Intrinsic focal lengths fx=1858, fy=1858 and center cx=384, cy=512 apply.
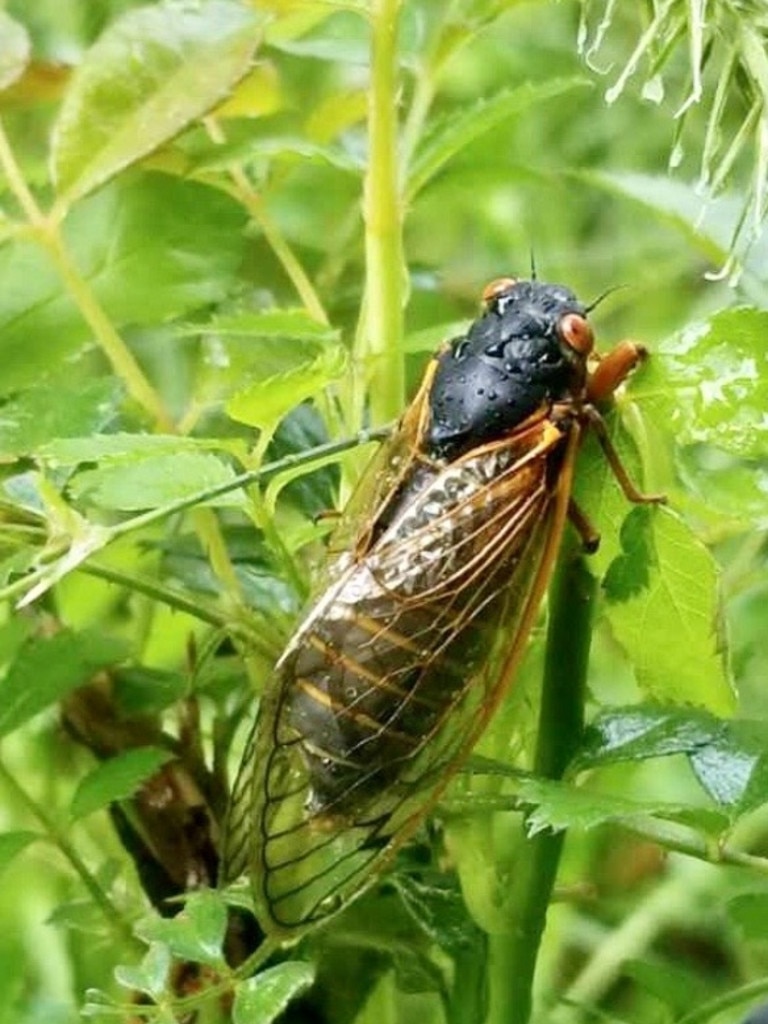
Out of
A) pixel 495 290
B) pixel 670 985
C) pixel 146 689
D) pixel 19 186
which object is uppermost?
pixel 19 186

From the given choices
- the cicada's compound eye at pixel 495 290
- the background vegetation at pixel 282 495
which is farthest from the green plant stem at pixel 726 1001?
the cicada's compound eye at pixel 495 290

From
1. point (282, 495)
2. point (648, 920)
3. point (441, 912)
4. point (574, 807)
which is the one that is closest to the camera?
point (574, 807)

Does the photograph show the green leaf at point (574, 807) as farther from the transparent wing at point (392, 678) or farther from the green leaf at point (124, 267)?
the green leaf at point (124, 267)

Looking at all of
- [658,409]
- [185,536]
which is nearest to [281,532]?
[185,536]

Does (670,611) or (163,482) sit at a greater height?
(163,482)

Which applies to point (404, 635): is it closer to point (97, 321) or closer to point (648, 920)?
point (97, 321)

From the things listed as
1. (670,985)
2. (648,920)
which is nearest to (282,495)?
(670,985)
